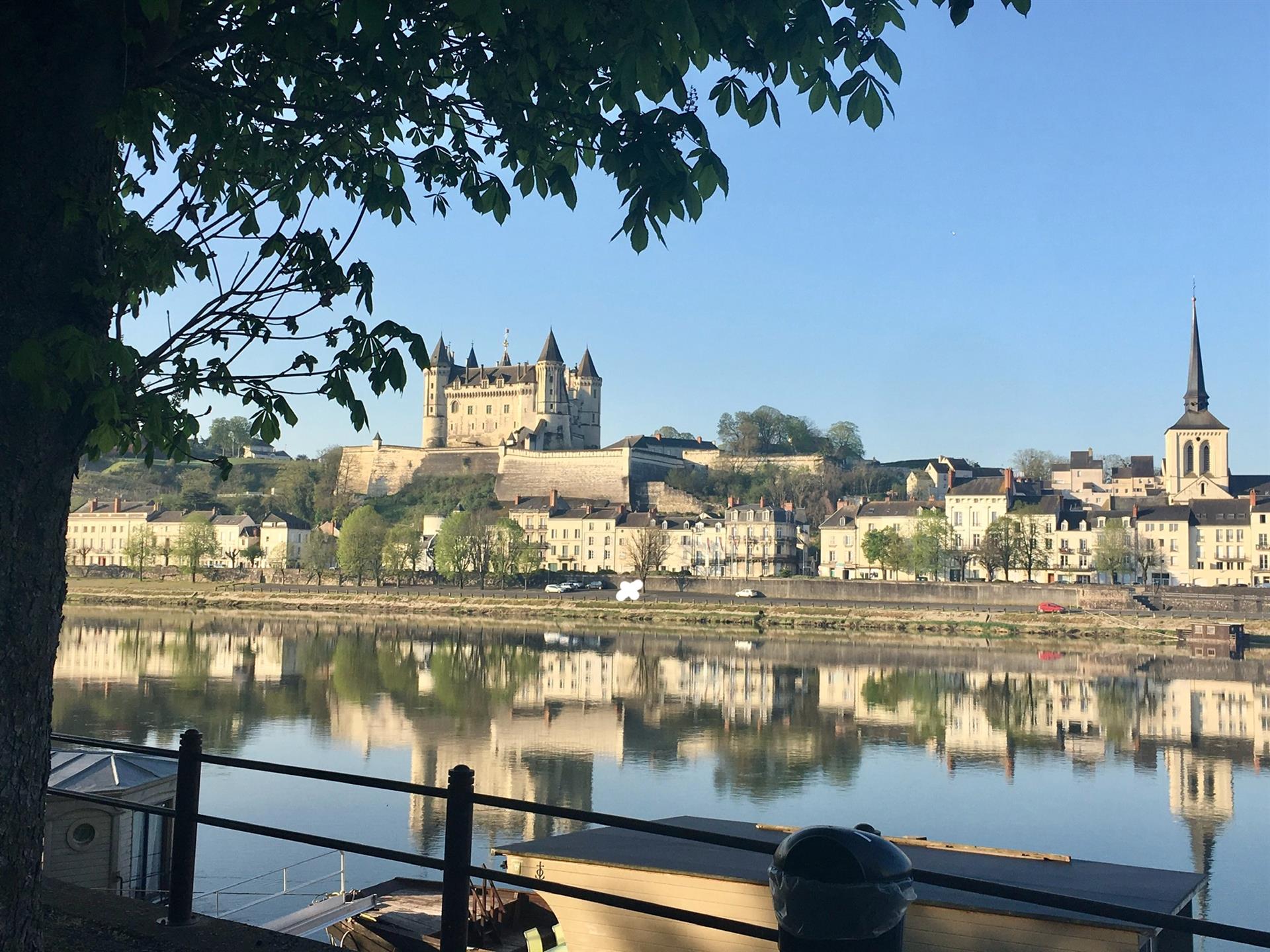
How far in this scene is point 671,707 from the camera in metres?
23.9

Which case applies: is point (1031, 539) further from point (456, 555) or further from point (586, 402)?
point (586, 402)

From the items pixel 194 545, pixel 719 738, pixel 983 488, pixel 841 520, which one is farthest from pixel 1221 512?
pixel 194 545

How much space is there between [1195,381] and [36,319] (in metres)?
73.1

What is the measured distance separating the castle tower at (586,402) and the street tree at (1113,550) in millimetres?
42876

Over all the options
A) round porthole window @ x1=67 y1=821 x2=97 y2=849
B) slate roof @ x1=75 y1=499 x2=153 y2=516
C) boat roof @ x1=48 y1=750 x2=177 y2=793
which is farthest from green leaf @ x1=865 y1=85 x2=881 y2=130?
slate roof @ x1=75 y1=499 x2=153 y2=516

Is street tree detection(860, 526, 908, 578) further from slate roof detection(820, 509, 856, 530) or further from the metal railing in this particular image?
the metal railing

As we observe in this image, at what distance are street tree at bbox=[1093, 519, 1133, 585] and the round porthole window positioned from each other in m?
48.2

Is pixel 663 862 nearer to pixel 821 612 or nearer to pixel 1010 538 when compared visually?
pixel 821 612

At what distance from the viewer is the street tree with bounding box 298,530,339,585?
60969 millimetres

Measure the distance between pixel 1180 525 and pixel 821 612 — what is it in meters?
20.0

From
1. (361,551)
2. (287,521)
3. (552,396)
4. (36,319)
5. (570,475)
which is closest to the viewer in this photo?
(36,319)

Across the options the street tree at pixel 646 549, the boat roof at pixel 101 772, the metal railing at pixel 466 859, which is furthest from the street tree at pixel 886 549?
the metal railing at pixel 466 859

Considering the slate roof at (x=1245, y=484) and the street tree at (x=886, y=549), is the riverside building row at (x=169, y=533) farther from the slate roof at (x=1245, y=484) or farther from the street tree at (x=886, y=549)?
the slate roof at (x=1245, y=484)

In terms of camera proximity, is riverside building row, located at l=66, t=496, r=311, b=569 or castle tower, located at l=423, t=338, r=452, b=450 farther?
castle tower, located at l=423, t=338, r=452, b=450
